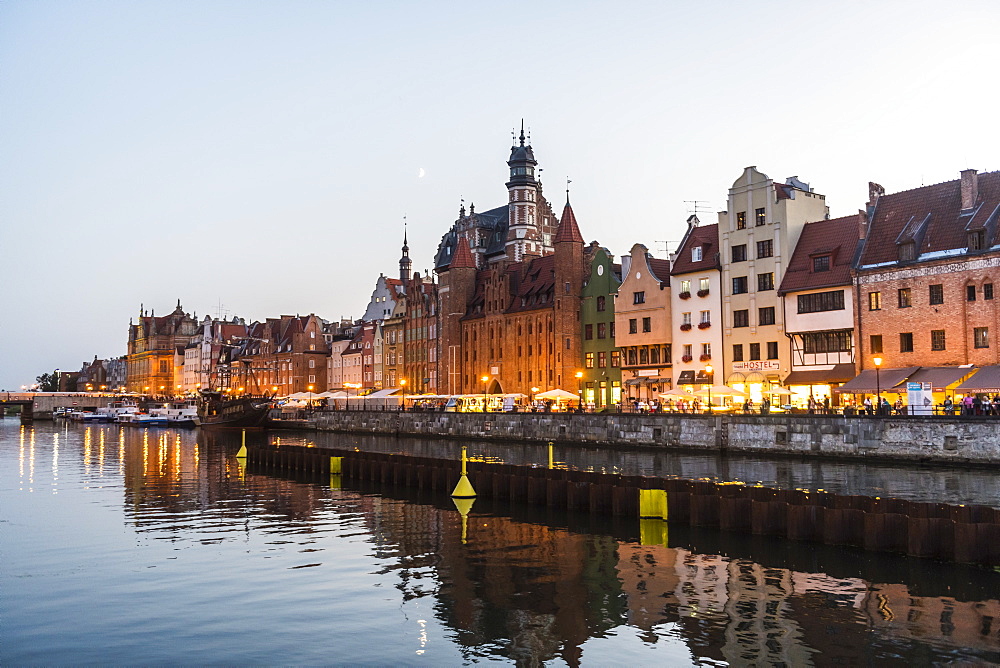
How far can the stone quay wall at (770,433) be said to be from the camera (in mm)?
47250

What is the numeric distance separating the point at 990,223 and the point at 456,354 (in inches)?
2845

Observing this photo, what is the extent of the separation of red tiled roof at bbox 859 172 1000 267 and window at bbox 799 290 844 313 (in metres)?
3.35

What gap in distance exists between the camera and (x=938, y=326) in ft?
191

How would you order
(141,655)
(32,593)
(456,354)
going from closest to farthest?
(141,655) < (32,593) < (456,354)

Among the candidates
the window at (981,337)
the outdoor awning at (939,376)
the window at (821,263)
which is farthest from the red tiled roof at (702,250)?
the window at (981,337)

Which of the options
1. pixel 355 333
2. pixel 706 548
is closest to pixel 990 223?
pixel 706 548

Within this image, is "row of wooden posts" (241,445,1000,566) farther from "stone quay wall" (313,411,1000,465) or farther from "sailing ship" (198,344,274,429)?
"sailing ship" (198,344,274,429)

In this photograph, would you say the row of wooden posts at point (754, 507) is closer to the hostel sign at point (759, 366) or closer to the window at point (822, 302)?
the window at point (822, 302)

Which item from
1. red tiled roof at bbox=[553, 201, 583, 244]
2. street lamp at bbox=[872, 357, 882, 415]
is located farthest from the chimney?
red tiled roof at bbox=[553, 201, 583, 244]

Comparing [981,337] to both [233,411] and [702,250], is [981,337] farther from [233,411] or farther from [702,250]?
[233,411]

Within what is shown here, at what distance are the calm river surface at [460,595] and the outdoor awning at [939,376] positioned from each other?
111 ft

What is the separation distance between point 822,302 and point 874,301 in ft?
15.6

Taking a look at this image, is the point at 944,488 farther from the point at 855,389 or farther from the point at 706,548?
the point at 855,389

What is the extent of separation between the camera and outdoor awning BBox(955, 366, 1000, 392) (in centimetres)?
5178
